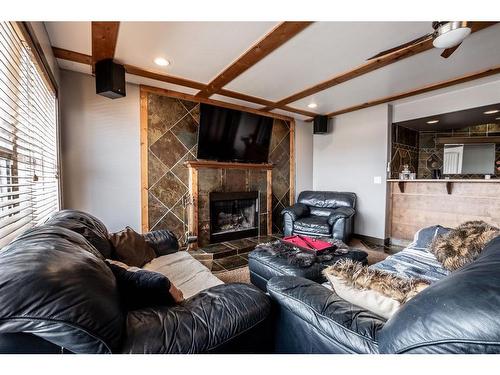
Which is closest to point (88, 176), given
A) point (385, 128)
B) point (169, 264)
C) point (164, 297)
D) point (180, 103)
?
point (180, 103)

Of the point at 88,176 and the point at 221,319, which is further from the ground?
the point at 88,176

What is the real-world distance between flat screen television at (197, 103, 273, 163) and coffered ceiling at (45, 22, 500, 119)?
47cm

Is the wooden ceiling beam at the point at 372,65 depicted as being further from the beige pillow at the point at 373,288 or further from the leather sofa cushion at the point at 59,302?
the leather sofa cushion at the point at 59,302

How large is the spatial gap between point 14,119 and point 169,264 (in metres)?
1.37

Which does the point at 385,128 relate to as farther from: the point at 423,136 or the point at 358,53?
the point at 358,53

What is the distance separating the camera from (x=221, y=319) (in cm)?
89

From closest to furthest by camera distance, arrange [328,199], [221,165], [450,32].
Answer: [450,32] → [221,165] → [328,199]

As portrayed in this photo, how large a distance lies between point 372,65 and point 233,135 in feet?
7.20

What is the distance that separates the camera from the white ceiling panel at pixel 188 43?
6.36ft

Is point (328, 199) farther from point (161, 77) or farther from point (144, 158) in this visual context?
point (161, 77)

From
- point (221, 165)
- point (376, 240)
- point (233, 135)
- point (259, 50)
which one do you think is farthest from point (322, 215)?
point (259, 50)

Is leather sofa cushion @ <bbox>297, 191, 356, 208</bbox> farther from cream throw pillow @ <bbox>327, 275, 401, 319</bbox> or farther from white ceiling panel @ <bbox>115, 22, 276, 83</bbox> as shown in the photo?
cream throw pillow @ <bbox>327, 275, 401, 319</bbox>

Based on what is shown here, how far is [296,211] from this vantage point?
4047 mm
